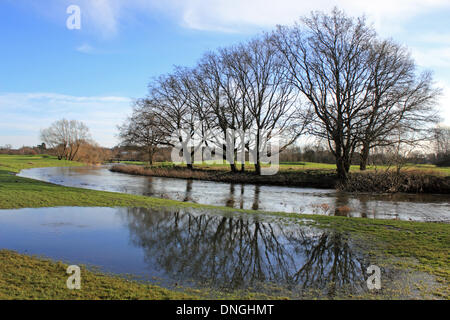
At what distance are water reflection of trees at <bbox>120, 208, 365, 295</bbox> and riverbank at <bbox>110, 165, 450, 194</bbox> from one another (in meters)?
14.5

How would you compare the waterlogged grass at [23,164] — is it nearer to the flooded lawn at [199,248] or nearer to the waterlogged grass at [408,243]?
the flooded lawn at [199,248]

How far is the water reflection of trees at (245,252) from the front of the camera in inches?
194

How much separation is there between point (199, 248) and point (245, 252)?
1068 mm

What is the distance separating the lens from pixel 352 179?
21781mm

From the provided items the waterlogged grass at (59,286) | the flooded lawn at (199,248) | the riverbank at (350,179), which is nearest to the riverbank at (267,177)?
the riverbank at (350,179)

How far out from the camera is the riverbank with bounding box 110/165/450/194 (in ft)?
67.5

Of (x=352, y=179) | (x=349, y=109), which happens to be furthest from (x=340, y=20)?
(x=352, y=179)

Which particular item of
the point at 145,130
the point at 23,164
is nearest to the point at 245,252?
the point at 145,130

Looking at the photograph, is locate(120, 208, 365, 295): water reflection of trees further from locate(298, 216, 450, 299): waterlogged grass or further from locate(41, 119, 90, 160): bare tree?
locate(41, 119, 90, 160): bare tree

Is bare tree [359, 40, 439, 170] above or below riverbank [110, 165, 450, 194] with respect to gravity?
above

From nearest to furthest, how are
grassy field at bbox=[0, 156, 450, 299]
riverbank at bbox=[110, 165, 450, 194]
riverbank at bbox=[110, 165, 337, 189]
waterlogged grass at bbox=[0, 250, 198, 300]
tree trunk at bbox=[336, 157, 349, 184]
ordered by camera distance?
waterlogged grass at bbox=[0, 250, 198, 300] → grassy field at bbox=[0, 156, 450, 299] → riverbank at bbox=[110, 165, 450, 194] → tree trunk at bbox=[336, 157, 349, 184] → riverbank at bbox=[110, 165, 337, 189]

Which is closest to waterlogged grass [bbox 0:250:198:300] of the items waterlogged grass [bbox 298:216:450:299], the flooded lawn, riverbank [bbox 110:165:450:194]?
the flooded lawn

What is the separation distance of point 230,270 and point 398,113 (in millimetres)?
23515
